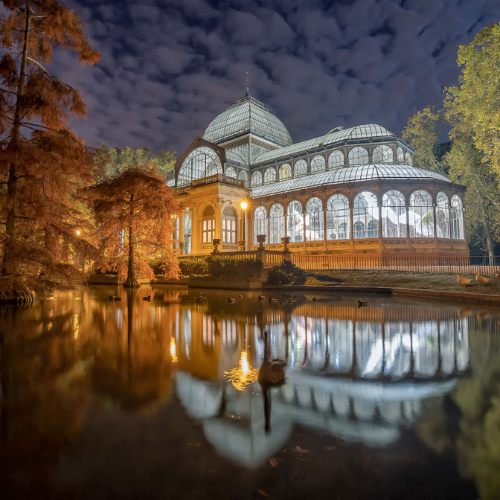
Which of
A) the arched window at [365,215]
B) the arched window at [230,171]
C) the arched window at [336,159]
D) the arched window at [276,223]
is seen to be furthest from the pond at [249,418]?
the arched window at [230,171]

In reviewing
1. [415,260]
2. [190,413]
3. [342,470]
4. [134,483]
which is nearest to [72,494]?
[134,483]

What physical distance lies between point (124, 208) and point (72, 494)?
19.7m

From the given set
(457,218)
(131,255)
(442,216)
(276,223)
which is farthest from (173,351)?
(457,218)

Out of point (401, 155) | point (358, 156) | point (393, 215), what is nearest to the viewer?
point (393, 215)

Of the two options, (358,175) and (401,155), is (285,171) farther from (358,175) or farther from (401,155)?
(401,155)

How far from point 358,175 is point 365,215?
12.7 feet

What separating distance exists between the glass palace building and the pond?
1891cm

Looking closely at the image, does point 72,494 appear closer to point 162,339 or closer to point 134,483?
point 134,483

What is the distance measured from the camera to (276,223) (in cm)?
3262

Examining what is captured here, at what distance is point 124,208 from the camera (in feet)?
64.2

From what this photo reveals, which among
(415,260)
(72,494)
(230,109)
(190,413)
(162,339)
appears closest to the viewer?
(72,494)

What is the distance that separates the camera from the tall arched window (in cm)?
3234

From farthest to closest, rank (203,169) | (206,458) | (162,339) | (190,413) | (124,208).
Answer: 1. (203,169)
2. (124,208)
3. (162,339)
4. (190,413)
5. (206,458)

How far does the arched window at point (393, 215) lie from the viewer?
26.4 metres
